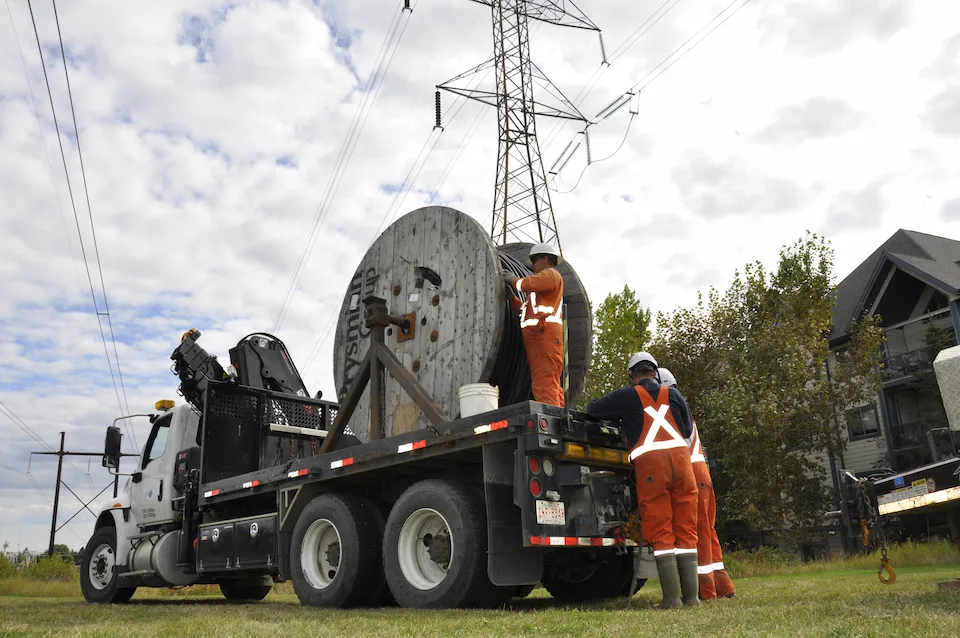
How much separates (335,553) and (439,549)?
1.63 meters

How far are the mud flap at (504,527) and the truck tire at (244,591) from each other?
686 cm

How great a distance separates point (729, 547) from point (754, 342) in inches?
287

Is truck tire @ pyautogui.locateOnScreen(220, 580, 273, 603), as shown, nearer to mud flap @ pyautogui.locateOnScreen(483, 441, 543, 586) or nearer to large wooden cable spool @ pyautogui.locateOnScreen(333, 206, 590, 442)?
large wooden cable spool @ pyautogui.locateOnScreen(333, 206, 590, 442)

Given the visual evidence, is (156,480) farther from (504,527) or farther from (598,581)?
(504,527)

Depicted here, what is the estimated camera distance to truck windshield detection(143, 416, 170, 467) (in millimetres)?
11617

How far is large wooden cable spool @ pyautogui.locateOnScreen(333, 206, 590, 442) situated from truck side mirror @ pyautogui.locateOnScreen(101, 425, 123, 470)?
14.1 feet

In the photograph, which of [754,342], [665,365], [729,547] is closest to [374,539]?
[754,342]

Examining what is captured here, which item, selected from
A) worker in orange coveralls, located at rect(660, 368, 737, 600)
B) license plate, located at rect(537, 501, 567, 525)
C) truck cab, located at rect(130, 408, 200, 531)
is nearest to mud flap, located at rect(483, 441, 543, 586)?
license plate, located at rect(537, 501, 567, 525)

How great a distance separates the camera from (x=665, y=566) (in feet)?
20.4

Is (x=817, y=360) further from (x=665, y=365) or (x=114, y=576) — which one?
(x=114, y=576)

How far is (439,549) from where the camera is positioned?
6645mm

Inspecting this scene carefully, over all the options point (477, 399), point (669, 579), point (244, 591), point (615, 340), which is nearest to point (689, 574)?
point (669, 579)

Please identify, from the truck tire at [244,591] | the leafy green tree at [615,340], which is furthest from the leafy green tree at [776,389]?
the truck tire at [244,591]

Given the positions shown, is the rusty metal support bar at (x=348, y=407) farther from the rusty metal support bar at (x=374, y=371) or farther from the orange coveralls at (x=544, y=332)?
the orange coveralls at (x=544, y=332)
